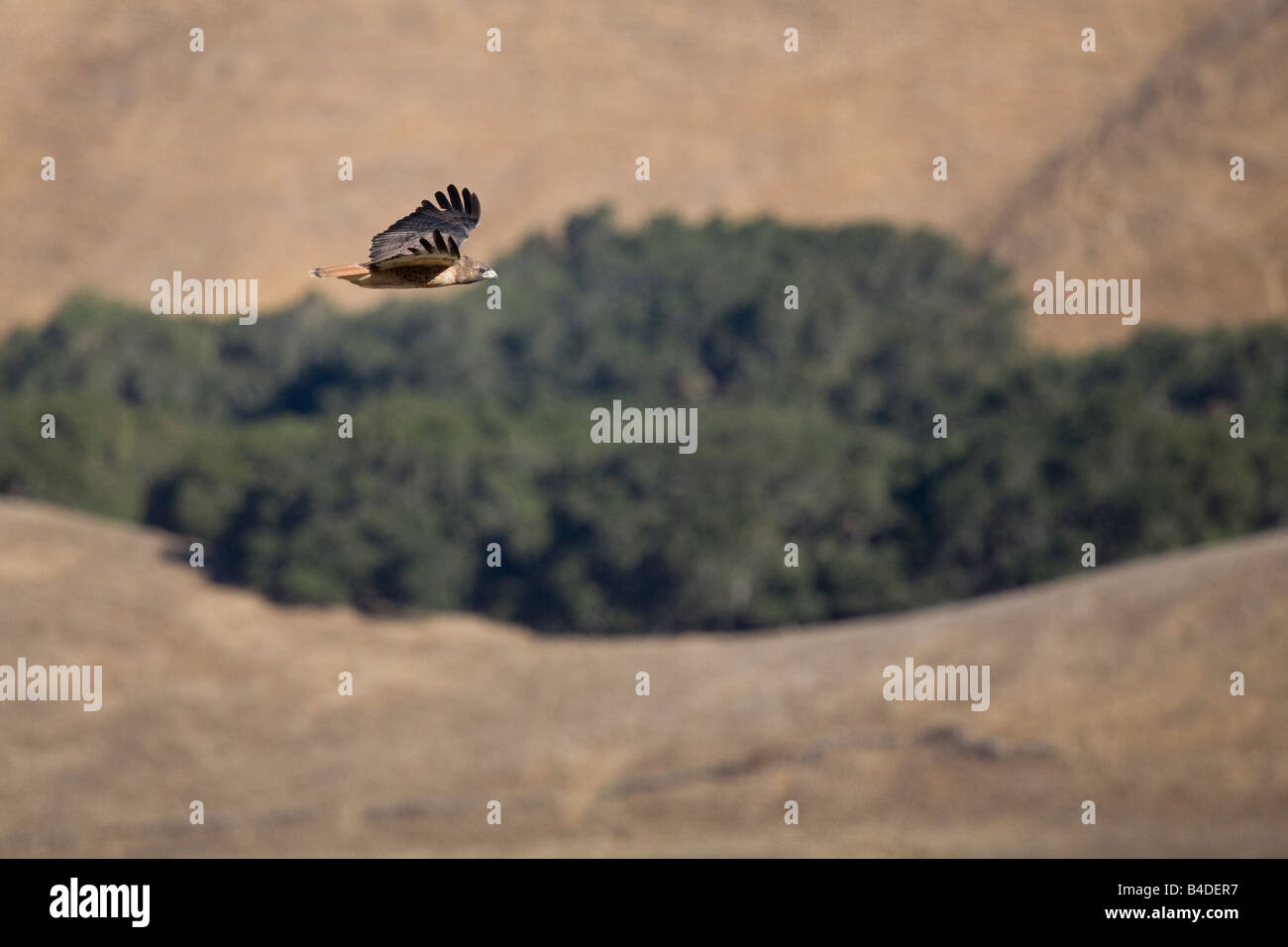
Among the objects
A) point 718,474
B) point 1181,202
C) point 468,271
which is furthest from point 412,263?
point 1181,202

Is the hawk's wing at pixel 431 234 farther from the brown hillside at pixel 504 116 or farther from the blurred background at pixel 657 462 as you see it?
the brown hillside at pixel 504 116

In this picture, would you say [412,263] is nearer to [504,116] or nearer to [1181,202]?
[1181,202]

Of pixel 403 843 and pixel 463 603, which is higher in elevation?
pixel 463 603

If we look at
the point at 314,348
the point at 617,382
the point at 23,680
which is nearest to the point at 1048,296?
the point at 617,382

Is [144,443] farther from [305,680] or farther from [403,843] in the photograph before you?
[403,843]

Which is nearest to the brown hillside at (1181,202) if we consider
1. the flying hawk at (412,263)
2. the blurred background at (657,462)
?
the blurred background at (657,462)

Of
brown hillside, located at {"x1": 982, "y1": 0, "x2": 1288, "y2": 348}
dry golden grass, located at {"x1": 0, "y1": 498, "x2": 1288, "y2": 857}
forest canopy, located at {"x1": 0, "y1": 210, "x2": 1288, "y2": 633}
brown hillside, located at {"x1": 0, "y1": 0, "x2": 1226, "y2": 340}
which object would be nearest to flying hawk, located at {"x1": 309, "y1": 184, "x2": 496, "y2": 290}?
dry golden grass, located at {"x1": 0, "y1": 498, "x2": 1288, "y2": 857}

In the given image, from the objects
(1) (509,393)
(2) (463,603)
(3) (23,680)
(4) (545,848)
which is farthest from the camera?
(1) (509,393)
